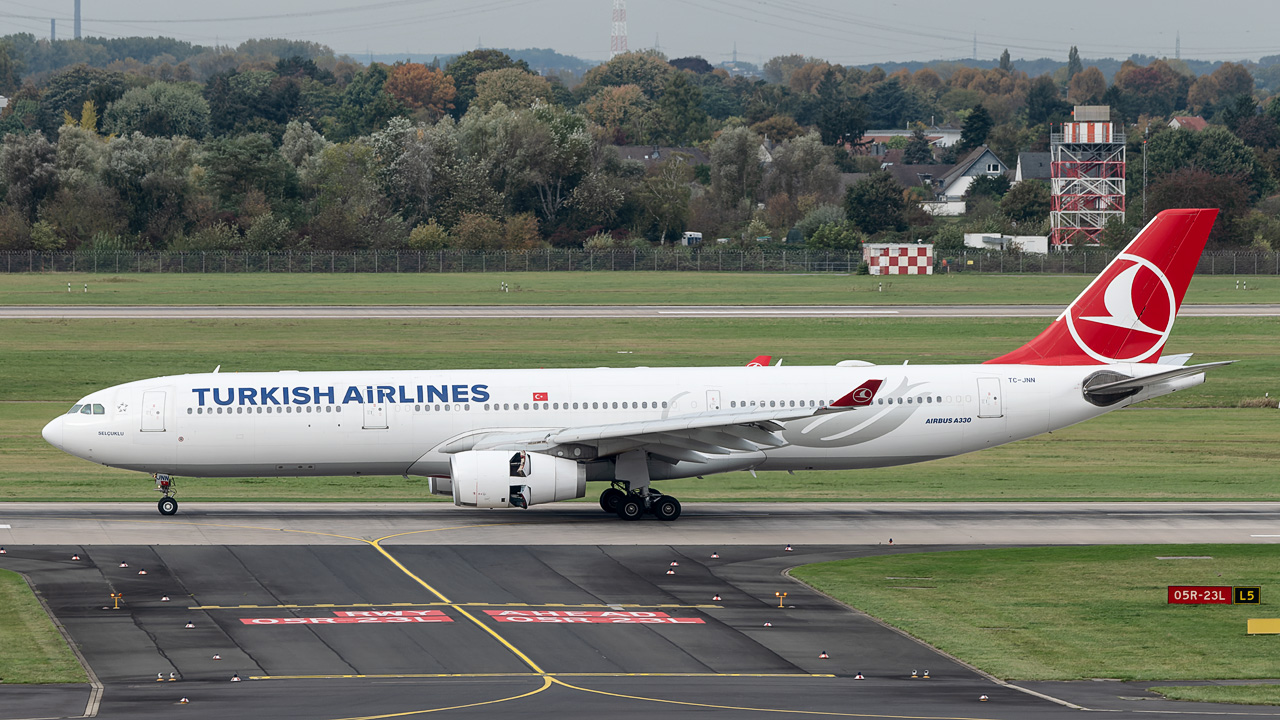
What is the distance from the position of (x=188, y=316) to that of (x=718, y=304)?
3647 cm

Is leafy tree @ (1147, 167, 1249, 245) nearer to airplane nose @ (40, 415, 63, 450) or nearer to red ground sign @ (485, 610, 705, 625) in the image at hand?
airplane nose @ (40, 415, 63, 450)

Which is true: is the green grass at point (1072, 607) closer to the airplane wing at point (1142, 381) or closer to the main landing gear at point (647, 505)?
the airplane wing at point (1142, 381)

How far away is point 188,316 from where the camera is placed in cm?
9594

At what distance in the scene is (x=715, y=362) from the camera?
7569cm

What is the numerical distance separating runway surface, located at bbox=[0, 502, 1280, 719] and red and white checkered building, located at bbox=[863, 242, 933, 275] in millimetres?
93788

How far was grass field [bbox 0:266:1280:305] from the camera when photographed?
360 ft

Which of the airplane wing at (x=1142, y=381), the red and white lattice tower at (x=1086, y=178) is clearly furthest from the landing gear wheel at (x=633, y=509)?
the red and white lattice tower at (x=1086, y=178)

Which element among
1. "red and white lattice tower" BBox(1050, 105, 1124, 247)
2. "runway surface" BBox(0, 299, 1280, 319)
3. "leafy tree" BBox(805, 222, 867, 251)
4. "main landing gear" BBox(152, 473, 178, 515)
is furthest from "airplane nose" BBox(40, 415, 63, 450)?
"red and white lattice tower" BBox(1050, 105, 1124, 247)

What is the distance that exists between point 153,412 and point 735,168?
15486 cm

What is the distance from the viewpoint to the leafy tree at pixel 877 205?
167875 millimetres

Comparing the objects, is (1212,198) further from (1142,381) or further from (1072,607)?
(1072,607)

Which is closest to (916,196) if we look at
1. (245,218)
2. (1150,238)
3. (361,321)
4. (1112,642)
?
(245,218)

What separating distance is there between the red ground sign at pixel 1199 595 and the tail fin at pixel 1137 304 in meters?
12.9

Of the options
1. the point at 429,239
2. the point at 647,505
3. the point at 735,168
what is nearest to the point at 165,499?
the point at 647,505
